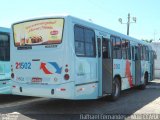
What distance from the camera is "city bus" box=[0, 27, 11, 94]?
12.3m

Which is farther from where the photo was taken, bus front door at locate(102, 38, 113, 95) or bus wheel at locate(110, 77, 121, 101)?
bus wheel at locate(110, 77, 121, 101)

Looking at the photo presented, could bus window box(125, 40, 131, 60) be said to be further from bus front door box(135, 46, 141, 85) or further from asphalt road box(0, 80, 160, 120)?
asphalt road box(0, 80, 160, 120)

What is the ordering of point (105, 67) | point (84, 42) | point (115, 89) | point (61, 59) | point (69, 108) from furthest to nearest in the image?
point (115, 89) → point (105, 67) → point (69, 108) → point (84, 42) → point (61, 59)

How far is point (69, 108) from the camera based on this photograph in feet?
37.2

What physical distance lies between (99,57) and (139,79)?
→ 6.16 meters

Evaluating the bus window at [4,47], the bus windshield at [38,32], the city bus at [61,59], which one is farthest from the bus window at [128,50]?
the bus windshield at [38,32]

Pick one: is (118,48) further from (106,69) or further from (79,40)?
(79,40)

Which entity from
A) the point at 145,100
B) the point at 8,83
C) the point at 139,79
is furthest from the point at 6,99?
the point at 139,79

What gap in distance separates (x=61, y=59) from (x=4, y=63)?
350 cm

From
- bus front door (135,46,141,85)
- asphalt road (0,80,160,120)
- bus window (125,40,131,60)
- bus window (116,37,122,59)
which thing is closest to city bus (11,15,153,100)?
asphalt road (0,80,160,120)

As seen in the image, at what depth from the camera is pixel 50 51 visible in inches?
399

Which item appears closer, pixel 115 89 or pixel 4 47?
pixel 4 47

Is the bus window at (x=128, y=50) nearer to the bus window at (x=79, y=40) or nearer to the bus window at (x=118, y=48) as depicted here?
the bus window at (x=118, y=48)

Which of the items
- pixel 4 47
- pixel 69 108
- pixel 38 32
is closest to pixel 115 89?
pixel 69 108
